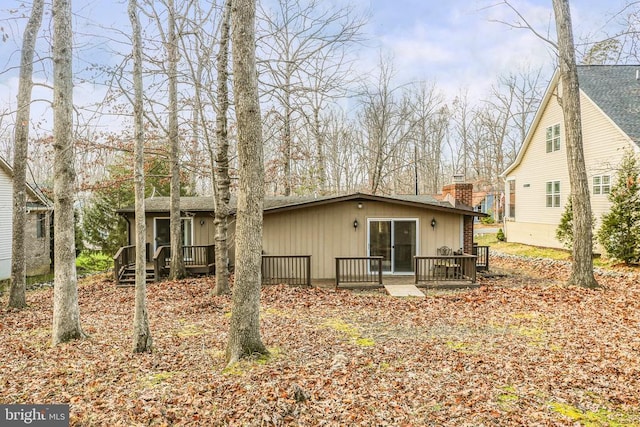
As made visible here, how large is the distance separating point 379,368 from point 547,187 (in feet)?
54.1

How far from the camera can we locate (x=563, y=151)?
16.3 metres

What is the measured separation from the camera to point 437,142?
3588 centimetres

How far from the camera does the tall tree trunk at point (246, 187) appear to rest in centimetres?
486

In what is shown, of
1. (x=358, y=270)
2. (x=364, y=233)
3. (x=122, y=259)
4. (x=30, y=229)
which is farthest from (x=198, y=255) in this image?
(x=30, y=229)

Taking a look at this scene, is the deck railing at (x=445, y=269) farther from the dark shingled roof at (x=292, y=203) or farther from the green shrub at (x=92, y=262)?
the green shrub at (x=92, y=262)

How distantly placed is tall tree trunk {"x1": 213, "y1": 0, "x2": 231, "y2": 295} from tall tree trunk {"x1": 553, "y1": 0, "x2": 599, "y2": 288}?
27.8ft

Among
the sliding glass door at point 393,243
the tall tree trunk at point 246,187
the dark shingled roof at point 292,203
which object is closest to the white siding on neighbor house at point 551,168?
the dark shingled roof at point 292,203

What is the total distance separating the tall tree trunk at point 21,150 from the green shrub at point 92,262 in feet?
24.0

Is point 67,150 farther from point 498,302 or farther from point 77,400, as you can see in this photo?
point 498,302

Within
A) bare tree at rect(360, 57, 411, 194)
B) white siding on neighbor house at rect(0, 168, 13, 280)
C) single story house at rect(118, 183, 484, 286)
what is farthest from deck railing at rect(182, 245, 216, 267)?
bare tree at rect(360, 57, 411, 194)

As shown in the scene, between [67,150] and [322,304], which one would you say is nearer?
[67,150]

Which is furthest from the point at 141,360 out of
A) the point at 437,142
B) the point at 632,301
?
the point at 437,142

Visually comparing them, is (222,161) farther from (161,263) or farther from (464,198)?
(464,198)

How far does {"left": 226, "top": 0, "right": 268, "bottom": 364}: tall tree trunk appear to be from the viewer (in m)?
4.86
